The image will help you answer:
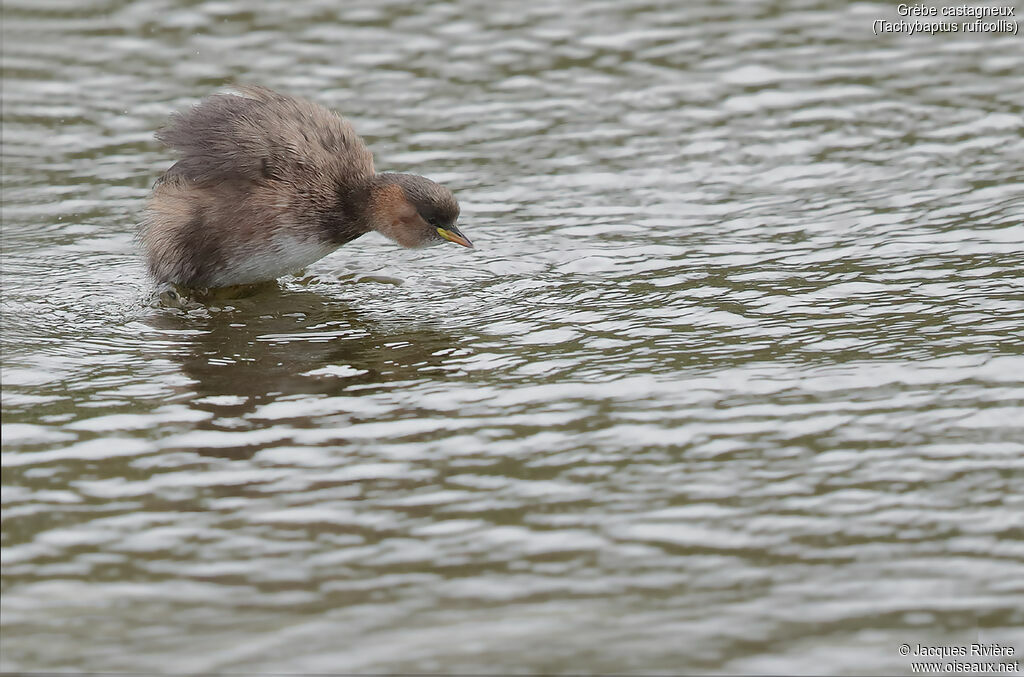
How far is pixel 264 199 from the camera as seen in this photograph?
395 inches

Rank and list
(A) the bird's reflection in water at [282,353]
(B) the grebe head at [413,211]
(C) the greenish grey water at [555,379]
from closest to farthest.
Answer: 1. (C) the greenish grey water at [555,379]
2. (A) the bird's reflection in water at [282,353]
3. (B) the grebe head at [413,211]

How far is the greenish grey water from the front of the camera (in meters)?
5.75

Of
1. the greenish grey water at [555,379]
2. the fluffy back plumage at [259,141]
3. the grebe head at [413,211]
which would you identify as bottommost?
the greenish grey water at [555,379]

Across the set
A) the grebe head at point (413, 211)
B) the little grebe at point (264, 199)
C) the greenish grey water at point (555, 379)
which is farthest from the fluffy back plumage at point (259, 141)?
the greenish grey water at point (555, 379)

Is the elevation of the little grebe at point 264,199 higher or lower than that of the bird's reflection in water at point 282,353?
higher

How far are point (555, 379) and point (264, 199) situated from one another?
9.36 feet

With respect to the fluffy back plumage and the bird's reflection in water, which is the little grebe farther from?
the bird's reflection in water

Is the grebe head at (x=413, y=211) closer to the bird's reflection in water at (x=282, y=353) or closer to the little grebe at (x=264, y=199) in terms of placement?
the little grebe at (x=264, y=199)

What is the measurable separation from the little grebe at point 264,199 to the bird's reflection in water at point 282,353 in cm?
31

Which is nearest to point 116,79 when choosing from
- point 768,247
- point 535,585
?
point 768,247

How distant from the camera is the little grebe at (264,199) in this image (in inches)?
394

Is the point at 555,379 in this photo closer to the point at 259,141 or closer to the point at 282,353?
the point at 282,353

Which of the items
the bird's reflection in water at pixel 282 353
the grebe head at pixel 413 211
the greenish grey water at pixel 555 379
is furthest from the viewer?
the grebe head at pixel 413 211

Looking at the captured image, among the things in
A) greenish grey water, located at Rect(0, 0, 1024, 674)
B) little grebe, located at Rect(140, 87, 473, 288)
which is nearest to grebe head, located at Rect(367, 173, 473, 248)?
little grebe, located at Rect(140, 87, 473, 288)
